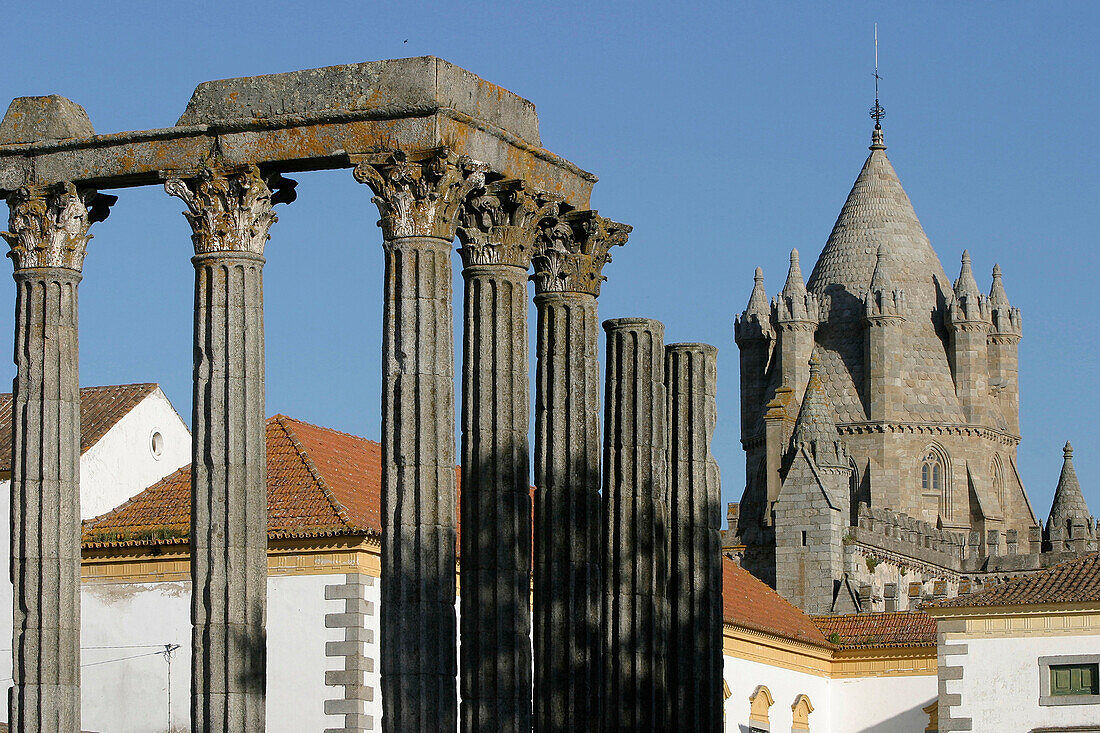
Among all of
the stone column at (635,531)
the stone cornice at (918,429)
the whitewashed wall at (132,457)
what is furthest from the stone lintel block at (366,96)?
the stone cornice at (918,429)

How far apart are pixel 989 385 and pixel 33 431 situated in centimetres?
8814

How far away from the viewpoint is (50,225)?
26641 millimetres

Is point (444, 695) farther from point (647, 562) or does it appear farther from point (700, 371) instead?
point (700, 371)

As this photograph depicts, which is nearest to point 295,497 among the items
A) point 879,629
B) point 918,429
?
point 879,629

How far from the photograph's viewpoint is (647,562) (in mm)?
28547

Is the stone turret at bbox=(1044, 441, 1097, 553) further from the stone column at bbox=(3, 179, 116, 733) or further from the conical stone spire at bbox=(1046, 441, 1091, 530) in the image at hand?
the stone column at bbox=(3, 179, 116, 733)

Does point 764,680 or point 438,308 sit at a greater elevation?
point 438,308

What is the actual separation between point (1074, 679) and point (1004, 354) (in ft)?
215

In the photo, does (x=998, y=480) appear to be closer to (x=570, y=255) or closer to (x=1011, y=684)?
(x=1011, y=684)

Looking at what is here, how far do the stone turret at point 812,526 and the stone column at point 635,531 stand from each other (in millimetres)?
40100

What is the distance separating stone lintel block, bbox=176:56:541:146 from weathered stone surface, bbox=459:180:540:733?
0.84 metres

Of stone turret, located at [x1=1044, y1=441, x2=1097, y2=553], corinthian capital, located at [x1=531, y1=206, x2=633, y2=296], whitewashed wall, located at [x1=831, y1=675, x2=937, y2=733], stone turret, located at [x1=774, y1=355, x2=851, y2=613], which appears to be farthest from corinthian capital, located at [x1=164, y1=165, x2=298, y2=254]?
stone turret, located at [x1=1044, y1=441, x2=1097, y2=553]

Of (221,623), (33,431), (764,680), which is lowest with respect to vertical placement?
(764,680)

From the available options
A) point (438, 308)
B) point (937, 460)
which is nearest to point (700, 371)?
point (438, 308)
